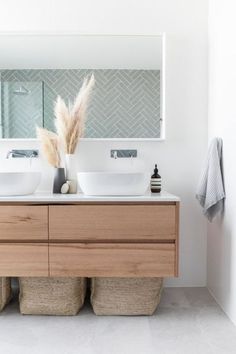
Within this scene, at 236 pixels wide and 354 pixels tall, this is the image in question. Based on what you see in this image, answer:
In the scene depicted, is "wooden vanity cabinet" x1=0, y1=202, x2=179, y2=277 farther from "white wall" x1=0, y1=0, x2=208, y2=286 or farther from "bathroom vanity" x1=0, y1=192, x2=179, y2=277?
"white wall" x1=0, y1=0, x2=208, y2=286

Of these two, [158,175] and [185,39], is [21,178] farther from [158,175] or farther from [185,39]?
[185,39]

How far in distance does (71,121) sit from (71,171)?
13.7 inches

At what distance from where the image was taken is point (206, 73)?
2619mm

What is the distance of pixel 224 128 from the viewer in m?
2.24

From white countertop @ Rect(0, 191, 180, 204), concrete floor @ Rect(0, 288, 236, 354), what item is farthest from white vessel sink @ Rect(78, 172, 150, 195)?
concrete floor @ Rect(0, 288, 236, 354)

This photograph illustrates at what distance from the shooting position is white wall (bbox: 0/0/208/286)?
2588 millimetres

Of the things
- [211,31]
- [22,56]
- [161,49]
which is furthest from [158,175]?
[22,56]

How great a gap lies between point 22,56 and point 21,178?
1.01 metres

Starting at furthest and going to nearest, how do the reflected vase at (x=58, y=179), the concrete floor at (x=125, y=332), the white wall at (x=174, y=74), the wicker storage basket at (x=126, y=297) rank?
the white wall at (x=174, y=74)
the reflected vase at (x=58, y=179)
the wicker storage basket at (x=126, y=297)
the concrete floor at (x=125, y=332)

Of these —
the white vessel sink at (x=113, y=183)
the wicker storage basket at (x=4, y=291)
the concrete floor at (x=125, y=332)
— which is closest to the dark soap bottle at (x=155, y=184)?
the white vessel sink at (x=113, y=183)

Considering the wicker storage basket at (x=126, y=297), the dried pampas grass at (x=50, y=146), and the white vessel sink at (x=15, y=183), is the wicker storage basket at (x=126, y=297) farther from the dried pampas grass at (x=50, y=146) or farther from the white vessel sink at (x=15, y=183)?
the dried pampas grass at (x=50, y=146)

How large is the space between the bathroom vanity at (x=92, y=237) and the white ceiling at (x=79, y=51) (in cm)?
112

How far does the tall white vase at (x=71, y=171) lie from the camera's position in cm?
240

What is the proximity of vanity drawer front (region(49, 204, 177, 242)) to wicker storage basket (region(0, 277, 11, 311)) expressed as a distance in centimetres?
54
